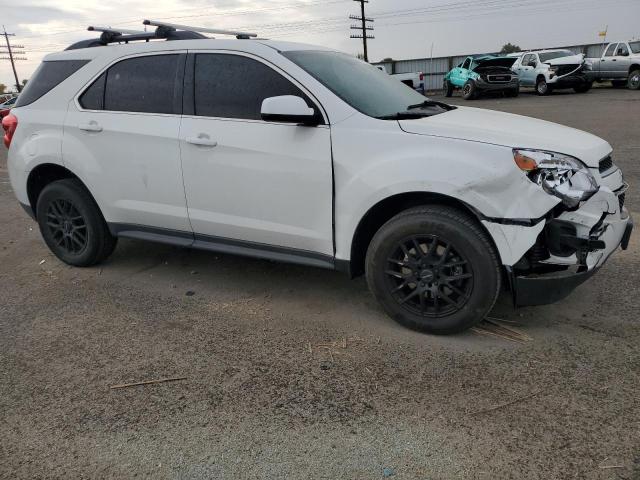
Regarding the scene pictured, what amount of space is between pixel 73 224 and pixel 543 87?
2268 centimetres

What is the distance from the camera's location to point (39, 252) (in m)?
5.37

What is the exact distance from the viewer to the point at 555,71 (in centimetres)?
2238

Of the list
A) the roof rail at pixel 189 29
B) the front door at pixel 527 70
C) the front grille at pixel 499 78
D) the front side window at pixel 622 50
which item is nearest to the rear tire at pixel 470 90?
the front grille at pixel 499 78

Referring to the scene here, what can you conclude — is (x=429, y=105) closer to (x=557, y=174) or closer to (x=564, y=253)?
(x=557, y=174)

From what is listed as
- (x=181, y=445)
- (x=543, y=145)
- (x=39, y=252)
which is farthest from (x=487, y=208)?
(x=39, y=252)

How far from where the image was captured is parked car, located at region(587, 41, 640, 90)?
71.4 ft

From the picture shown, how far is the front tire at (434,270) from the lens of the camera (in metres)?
3.07

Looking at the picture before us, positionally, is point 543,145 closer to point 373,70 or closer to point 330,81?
point 330,81

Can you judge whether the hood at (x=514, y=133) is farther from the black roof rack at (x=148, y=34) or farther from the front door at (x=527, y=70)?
the front door at (x=527, y=70)

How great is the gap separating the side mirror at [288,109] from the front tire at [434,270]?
0.84 metres

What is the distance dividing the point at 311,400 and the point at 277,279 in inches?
68.3

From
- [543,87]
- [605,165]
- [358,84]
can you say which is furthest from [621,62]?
[358,84]

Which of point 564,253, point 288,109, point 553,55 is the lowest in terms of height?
point 564,253

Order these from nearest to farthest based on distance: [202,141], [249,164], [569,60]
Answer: [249,164], [202,141], [569,60]
